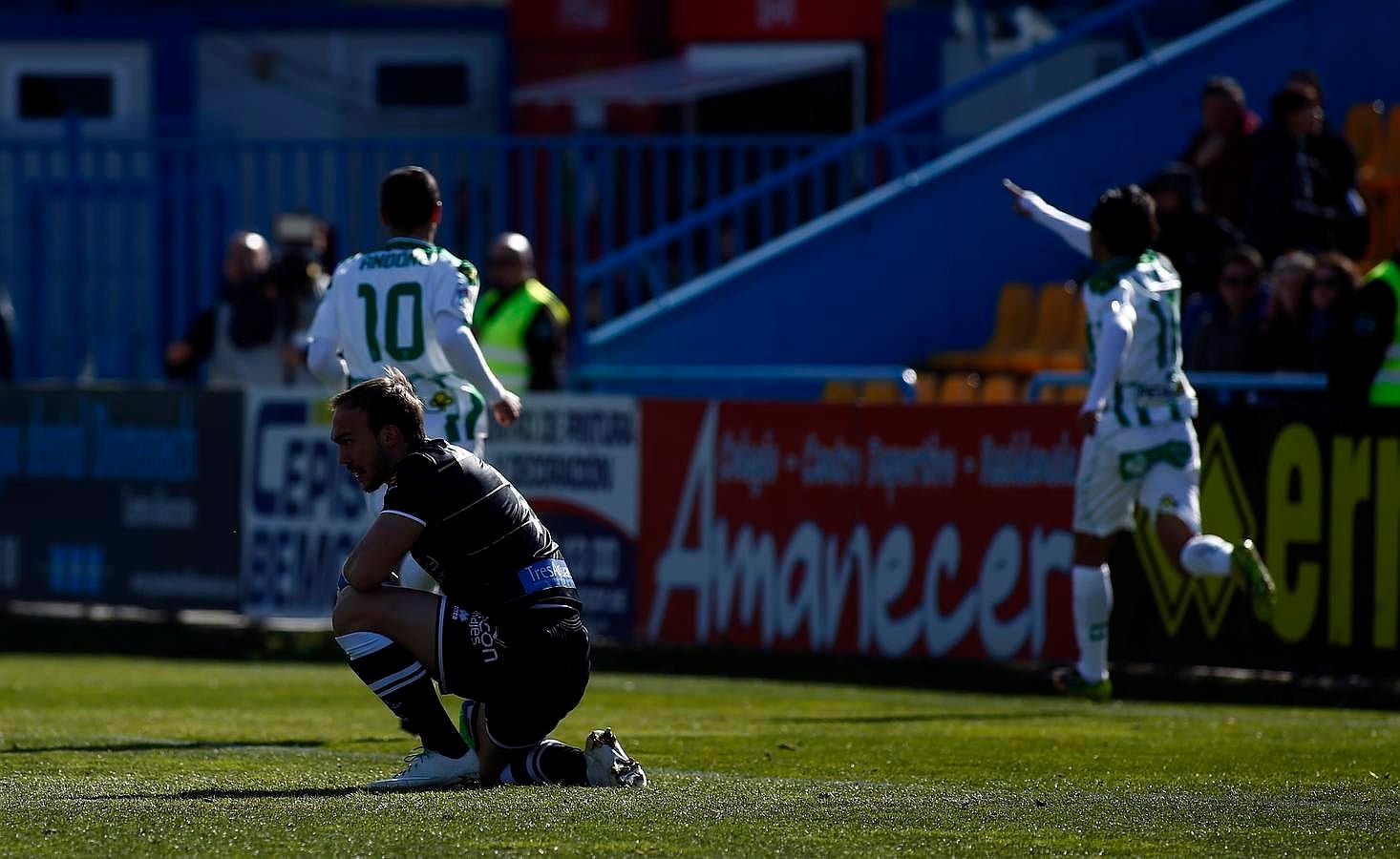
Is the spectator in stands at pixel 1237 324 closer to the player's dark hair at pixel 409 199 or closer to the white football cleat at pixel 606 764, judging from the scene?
the player's dark hair at pixel 409 199

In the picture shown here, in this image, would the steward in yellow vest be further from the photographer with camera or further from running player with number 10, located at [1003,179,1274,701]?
the photographer with camera

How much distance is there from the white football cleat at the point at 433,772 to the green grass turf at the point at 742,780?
7cm

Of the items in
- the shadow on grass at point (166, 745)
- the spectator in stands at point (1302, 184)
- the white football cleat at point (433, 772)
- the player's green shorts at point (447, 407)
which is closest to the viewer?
the white football cleat at point (433, 772)

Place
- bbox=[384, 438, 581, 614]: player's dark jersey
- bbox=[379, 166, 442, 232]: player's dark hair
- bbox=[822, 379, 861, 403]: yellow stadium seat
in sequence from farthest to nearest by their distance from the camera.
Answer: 1. bbox=[822, 379, 861, 403]: yellow stadium seat
2. bbox=[379, 166, 442, 232]: player's dark hair
3. bbox=[384, 438, 581, 614]: player's dark jersey

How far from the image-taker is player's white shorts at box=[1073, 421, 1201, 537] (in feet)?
35.4

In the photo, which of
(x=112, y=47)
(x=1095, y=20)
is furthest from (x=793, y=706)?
(x=112, y=47)

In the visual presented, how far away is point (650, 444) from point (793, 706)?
3.13m

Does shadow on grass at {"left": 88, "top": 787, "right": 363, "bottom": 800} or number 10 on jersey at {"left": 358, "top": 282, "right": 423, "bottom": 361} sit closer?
shadow on grass at {"left": 88, "top": 787, "right": 363, "bottom": 800}

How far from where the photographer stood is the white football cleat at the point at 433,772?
7469 mm

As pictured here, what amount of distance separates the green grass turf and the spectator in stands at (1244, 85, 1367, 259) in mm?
4151

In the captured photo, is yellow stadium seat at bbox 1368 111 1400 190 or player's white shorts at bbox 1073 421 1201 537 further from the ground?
yellow stadium seat at bbox 1368 111 1400 190

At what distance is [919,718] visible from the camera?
35.4 feet

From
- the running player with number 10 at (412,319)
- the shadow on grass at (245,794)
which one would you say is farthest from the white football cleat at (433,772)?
the running player with number 10 at (412,319)

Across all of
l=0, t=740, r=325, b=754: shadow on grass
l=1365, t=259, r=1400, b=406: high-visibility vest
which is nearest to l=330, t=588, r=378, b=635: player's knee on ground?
l=0, t=740, r=325, b=754: shadow on grass
